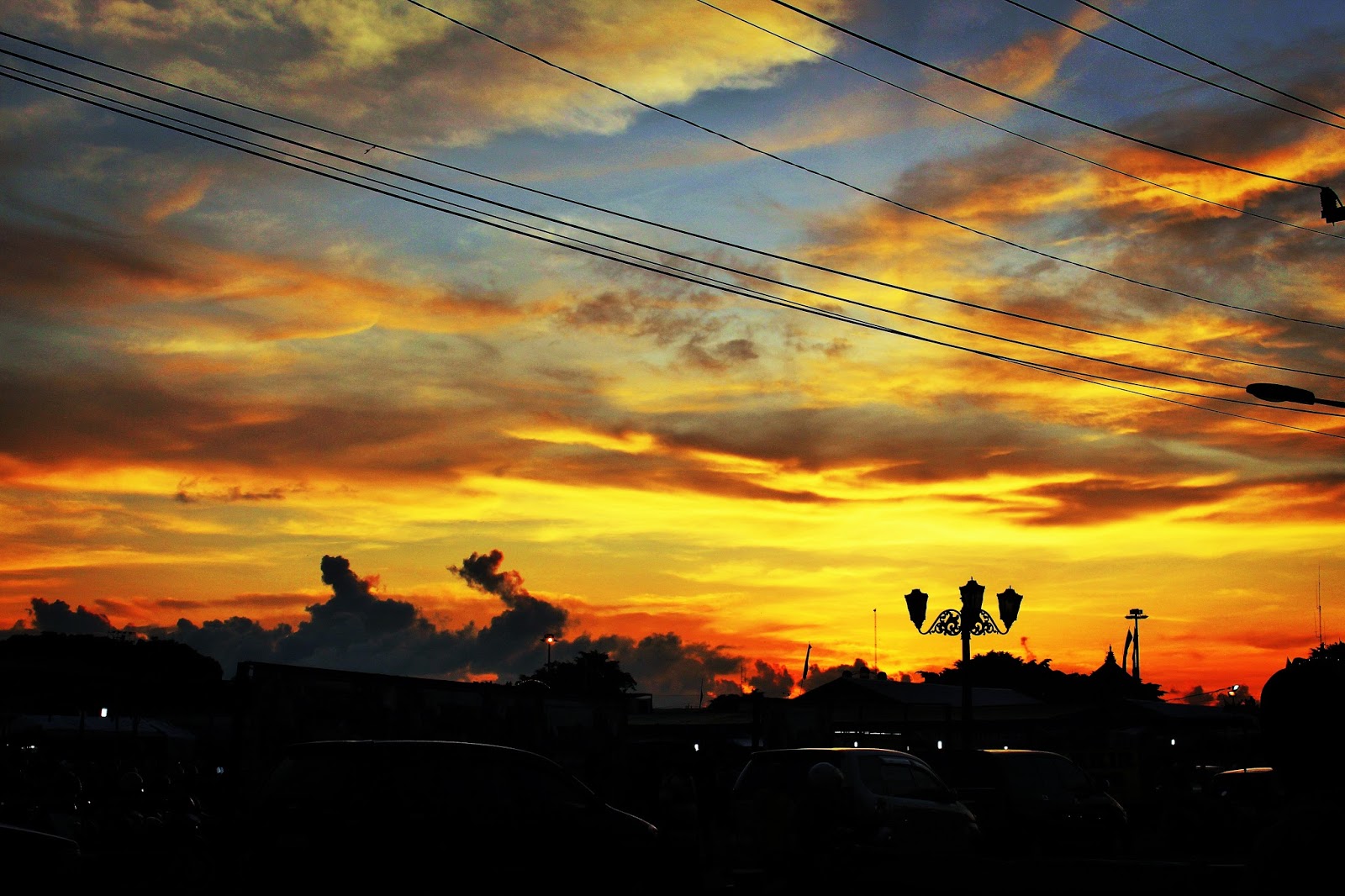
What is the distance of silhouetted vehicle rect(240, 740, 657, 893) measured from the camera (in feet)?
35.8

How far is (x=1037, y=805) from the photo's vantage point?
21.3m

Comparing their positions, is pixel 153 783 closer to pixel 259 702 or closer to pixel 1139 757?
pixel 259 702

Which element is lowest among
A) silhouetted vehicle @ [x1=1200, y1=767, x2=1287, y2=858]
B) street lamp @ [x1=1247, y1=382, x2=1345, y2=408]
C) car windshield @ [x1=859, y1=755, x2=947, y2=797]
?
silhouetted vehicle @ [x1=1200, y1=767, x2=1287, y2=858]

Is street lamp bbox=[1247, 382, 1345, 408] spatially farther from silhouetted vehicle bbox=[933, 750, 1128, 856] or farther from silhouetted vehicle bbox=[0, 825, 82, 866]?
silhouetted vehicle bbox=[0, 825, 82, 866]

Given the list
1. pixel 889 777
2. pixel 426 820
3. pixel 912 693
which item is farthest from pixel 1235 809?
pixel 912 693

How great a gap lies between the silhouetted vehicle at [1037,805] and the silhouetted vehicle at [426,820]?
10.1 meters

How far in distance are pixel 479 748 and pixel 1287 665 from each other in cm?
1062

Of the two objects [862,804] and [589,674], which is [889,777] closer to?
[862,804]

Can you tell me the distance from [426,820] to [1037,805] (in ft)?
43.5

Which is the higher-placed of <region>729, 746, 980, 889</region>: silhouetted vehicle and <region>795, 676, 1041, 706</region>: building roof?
<region>795, 676, 1041, 706</region>: building roof

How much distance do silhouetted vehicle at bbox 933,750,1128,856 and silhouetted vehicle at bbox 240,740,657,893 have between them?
33.1ft

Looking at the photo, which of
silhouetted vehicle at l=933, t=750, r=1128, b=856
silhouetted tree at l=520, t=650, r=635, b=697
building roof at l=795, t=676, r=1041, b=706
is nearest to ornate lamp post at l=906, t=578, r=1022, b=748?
silhouetted vehicle at l=933, t=750, r=1128, b=856

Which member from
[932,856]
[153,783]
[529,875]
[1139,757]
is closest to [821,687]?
[1139,757]

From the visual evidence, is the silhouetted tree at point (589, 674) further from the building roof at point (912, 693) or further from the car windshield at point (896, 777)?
the car windshield at point (896, 777)
